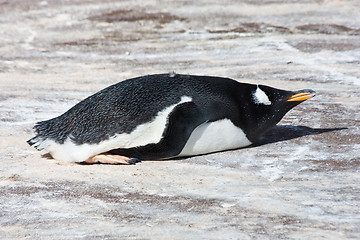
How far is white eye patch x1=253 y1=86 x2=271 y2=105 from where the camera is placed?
5.15 metres

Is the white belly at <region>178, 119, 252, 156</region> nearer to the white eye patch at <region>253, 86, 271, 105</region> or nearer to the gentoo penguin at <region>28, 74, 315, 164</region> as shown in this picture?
the gentoo penguin at <region>28, 74, 315, 164</region>

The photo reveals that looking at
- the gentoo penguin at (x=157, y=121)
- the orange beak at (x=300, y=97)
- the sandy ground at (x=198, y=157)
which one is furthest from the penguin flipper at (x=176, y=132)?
the orange beak at (x=300, y=97)

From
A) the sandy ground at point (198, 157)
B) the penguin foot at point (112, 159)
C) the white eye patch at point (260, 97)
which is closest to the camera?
the sandy ground at point (198, 157)

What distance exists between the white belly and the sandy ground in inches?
3.3

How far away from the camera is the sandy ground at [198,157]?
3875mm

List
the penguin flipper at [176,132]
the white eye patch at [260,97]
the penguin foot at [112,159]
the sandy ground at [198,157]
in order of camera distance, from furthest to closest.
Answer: the white eye patch at [260,97]
the penguin foot at [112,159]
the penguin flipper at [176,132]
the sandy ground at [198,157]

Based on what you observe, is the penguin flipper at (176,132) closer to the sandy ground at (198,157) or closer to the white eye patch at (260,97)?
the sandy ground at (198,157)

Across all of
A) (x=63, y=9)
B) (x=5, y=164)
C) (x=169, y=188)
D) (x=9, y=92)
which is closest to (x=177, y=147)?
(x=169, y=188)

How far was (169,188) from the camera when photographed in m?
4.43

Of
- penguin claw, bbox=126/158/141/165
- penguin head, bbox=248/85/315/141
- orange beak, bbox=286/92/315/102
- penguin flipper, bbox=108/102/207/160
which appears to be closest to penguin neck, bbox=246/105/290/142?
penguin head, bbox=248/85/315/141

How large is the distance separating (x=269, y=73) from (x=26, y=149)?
11.4ft

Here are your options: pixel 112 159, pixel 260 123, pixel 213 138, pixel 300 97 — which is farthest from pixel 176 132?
pixel 300 97

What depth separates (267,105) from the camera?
5.19 metres

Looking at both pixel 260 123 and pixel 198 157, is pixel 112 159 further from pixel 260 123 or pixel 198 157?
pixel 260 123
